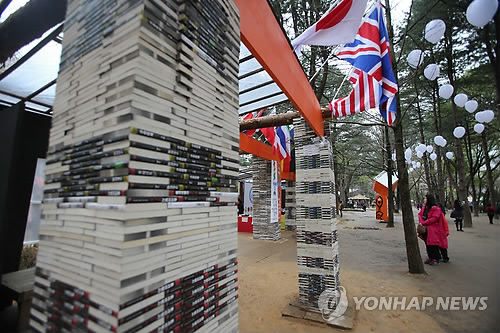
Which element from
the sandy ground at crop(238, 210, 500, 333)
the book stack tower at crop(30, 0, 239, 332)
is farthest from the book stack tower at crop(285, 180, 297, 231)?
the book stack tower at crop(30, 0, 239, 332)

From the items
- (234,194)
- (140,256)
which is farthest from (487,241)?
(140,256)

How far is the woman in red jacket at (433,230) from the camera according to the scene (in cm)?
553

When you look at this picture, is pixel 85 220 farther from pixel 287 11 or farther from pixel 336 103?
pixel 287 11

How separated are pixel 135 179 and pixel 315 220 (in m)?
3.07

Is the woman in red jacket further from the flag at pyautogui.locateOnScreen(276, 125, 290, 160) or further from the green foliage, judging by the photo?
the flag at pyautogui.locateOnScreen(276, 125, 290, 160)

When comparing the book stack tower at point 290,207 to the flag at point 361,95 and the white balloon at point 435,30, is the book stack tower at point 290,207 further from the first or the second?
the flag at point 361,95

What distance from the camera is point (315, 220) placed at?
11.5 ft

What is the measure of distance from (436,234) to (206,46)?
6774mm

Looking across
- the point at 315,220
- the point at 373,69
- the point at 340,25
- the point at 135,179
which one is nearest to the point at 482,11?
the point at 373,69

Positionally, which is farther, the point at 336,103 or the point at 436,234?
the point at 436,234

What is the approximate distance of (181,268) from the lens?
1076 millimetres

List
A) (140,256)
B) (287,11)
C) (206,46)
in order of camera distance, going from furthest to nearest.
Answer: (287,11) < (206,46) < (140,256)

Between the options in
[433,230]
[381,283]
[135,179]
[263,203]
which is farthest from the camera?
[263,203]

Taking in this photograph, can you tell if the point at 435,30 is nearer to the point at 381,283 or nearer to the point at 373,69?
the point at 373,69
